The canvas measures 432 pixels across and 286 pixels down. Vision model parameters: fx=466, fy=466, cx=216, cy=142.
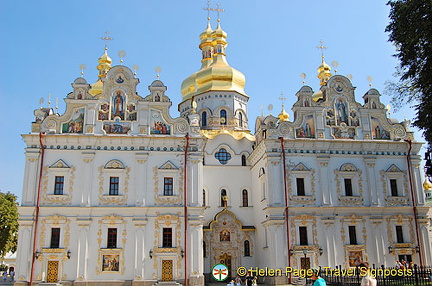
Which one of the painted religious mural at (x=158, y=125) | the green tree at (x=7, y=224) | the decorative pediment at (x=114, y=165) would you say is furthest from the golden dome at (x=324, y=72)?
the green tree at (x=7, y=224)

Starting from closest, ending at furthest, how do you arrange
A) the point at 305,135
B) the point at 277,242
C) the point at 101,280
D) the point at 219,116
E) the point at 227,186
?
the point at 101,280 < the point at 277,242 < the point at 305,135 < the point at 227,186 < the point at 219,116

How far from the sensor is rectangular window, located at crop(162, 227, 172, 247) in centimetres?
2873

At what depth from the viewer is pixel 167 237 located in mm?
28859

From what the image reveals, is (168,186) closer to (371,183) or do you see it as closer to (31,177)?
(31,177)

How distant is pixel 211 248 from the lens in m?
33.1

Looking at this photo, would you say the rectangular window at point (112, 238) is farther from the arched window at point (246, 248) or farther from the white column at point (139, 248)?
the arched window at point (246, 248)

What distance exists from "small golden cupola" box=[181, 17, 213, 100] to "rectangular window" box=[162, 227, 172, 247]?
54.3ft

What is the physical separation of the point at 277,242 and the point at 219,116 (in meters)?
14.0

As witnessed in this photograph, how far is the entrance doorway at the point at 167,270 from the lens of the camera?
2822 centimetres

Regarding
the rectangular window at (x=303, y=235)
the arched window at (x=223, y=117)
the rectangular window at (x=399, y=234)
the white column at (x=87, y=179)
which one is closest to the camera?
the white column at (x=87, y=179)

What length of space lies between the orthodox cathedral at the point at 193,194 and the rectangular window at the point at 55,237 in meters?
0.06

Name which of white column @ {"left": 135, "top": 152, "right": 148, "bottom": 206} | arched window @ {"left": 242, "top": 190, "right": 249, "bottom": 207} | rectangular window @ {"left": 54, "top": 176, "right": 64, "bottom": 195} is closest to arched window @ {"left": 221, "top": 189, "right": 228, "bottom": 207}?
arched window @ {"left": 242, "top": 190, "right": 249, "bottom": 207}

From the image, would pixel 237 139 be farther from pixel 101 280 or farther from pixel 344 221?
pixel 101 280

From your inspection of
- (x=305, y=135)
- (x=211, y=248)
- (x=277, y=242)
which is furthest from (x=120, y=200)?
(x=305, y=135)
